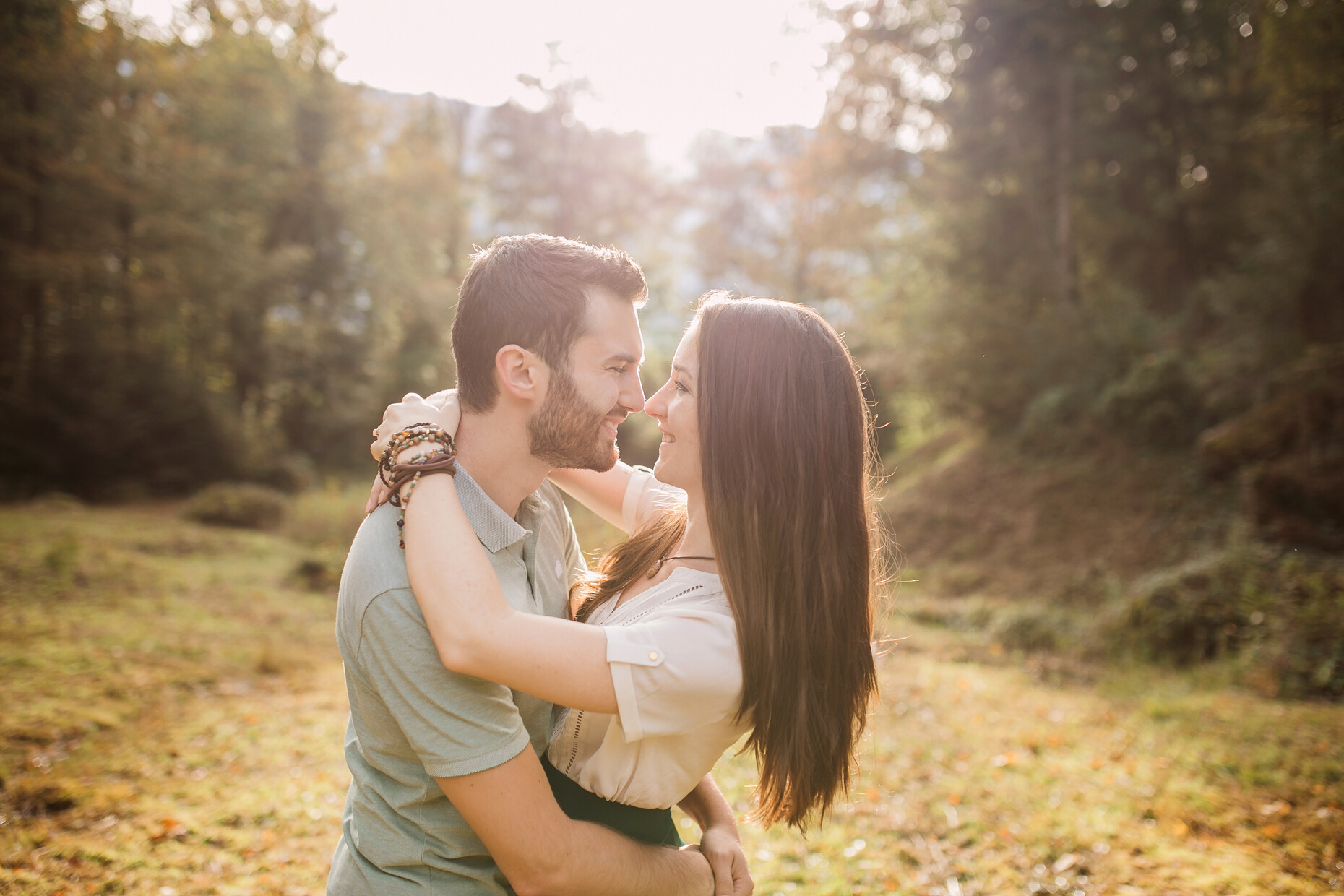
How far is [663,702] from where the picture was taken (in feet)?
5.43

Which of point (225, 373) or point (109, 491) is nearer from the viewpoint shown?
point (109, 491)

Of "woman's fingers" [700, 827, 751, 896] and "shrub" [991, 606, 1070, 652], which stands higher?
"woman's fingers" [700, 827, 751, 896]

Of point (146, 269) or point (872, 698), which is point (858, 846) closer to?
point (872, 698)

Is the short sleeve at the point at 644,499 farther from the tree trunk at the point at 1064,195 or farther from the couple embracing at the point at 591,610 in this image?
the tree trunk at the point at 1064,195

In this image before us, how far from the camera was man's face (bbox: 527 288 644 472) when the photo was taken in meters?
2.05

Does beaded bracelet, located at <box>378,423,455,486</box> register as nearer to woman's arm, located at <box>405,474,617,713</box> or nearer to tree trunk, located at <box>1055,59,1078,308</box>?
woman's arm, located at <box>405,474,617,713</box>

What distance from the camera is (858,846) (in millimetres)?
4359

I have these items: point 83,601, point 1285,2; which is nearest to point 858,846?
point 83,601

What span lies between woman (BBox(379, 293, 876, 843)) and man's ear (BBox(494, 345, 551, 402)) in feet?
0.59

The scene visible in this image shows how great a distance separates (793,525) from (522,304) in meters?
0.85

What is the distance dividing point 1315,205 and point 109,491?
18.8 meters

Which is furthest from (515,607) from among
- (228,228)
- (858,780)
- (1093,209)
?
(228,228)

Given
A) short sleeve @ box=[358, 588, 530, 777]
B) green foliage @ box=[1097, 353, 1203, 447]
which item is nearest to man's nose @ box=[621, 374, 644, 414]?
short sleeve @ box=[358, 588, 530, 777]

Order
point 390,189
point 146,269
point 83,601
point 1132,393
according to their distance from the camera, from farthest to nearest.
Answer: point 390,189 < point 146,269 < point 1132,393 < point 83,601
